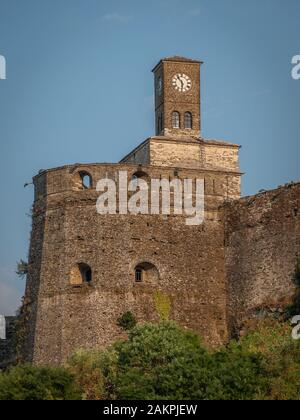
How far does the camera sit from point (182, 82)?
71.2m

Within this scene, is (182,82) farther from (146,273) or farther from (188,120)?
(146,273)

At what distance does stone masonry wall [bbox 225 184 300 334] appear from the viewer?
62875 mm

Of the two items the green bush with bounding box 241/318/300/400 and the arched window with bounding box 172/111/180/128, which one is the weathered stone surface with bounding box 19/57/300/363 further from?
the arched window with bounding box 172/111/180/128

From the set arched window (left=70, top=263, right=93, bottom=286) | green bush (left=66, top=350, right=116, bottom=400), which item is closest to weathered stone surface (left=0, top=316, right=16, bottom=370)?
arched window (left=70, top=263, right=93, bottom=286)

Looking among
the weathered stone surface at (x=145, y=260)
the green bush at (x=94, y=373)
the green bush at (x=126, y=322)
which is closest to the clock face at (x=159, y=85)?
the weathered stone surface at (x=145, y=260)

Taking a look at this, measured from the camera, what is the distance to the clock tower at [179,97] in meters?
70.9

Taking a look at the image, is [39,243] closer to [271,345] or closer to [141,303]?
[141,303]

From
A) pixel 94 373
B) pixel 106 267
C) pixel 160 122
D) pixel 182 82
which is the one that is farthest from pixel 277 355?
pixel 182 82

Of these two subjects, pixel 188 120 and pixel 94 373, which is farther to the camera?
pixel 188 120

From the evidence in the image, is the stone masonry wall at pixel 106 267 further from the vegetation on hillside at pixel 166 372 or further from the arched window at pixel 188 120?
the arched window at pixel 188 120

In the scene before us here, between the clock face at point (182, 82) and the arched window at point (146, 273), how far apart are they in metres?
10.0

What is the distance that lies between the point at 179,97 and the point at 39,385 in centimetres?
1935

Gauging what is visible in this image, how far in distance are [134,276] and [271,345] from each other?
7.26m

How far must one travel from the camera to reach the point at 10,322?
224 ft
